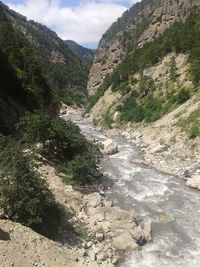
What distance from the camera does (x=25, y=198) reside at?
2144cm

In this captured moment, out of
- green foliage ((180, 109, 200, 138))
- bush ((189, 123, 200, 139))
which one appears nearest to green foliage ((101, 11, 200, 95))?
green foliage ((180, 109, 200, 138))

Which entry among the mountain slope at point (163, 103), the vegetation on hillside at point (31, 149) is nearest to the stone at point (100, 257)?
the vegetation on hillside at point (31, 149)

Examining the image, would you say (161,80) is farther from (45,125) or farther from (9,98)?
(45,125)

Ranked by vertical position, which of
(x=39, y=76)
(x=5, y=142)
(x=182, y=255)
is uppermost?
(x=39, y=76)

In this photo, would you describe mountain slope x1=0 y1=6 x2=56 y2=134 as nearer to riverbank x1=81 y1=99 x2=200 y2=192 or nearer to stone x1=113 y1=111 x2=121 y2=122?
stone x1=113 y1=111 x2=121 y2=122

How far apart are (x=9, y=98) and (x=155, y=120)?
66.6 ft

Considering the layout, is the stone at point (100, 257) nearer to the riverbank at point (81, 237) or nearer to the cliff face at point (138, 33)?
the riverbank at point (81, 237)

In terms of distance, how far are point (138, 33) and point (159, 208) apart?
9845 centimetres

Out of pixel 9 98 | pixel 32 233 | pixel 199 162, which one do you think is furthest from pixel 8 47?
pixel 32 233

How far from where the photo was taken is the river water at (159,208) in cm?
2103

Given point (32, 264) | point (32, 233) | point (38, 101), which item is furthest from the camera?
point (38, 101)

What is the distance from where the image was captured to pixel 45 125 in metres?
34.1

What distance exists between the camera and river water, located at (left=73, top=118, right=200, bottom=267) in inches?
828

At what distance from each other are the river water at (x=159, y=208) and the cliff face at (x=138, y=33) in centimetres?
7074
